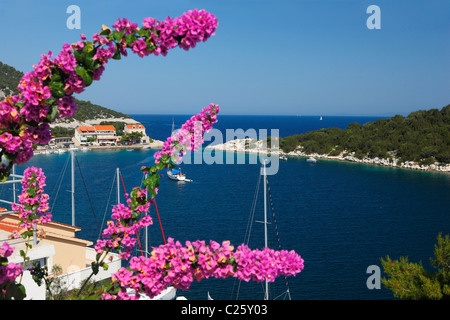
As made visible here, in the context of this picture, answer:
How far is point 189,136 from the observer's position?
7.58 feet

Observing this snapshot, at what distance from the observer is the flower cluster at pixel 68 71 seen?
59.7 inches

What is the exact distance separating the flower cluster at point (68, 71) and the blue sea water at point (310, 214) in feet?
39.5

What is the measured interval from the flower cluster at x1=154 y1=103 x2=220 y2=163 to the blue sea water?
1130 cm

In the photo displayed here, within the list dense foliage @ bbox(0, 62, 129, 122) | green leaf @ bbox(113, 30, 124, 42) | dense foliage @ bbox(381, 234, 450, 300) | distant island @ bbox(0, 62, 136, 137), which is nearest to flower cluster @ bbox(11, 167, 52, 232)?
green leaf @ bbox(113, 30, 124, 42)

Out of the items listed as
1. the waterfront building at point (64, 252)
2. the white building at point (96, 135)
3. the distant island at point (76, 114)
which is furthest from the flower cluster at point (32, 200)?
the distant island at point (76, 114)

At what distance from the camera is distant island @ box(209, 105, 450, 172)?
44656 millimetres

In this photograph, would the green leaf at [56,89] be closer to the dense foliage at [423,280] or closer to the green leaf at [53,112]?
the green leaf at [53,112]

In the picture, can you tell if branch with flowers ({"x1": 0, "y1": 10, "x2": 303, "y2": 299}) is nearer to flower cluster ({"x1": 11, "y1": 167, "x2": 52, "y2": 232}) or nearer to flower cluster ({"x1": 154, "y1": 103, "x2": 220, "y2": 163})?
flower cluster ({"x1": 154, "y1": 103, "x2": 220, "y2": 163})

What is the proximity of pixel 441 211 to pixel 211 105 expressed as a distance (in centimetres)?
2725

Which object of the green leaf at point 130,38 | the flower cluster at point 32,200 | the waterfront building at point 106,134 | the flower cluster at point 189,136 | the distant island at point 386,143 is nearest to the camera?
the green leaf at point 130,38

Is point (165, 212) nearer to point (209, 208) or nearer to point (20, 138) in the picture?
point (209, 208)

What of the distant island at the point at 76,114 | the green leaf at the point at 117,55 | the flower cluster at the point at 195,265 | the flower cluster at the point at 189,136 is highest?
the distant island at the point at 76,114

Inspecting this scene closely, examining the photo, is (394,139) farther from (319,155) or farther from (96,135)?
(96,135)

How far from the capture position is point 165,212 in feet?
82.0
